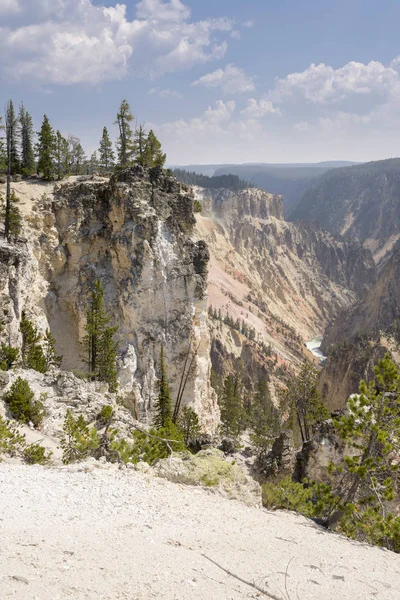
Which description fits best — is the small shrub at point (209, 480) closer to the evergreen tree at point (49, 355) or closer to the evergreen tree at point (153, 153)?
the evergreen tree at point (49, 355)

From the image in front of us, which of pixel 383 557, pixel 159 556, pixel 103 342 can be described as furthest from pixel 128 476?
pixel 103 342

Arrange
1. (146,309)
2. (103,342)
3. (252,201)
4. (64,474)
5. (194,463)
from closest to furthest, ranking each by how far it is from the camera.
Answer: (64,474), (194,463), (103,342), (146,309), (252,201)

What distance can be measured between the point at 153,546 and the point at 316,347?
144 meters

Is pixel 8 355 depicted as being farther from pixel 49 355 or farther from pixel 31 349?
pixel 49 355

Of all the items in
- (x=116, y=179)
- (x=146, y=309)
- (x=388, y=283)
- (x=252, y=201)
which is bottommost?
(x=388, y=283)

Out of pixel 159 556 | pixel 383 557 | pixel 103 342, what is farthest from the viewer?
pixel 103 342

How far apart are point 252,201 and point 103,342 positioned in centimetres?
17540

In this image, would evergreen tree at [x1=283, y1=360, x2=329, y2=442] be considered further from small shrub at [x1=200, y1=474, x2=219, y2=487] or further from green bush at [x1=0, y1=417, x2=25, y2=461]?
green bush at [x1=0, y1=417, x2=25, y2=461]

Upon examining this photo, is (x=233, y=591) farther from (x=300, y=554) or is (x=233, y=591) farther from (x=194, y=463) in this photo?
(x=194, y=463)

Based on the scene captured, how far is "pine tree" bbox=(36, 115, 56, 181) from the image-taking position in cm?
4116

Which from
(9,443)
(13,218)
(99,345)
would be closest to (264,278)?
(99,345)

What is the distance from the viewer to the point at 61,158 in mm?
47250

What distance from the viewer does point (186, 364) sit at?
3769 centimetres

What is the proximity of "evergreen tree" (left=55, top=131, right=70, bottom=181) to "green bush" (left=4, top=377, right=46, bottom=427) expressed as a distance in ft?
95.7
